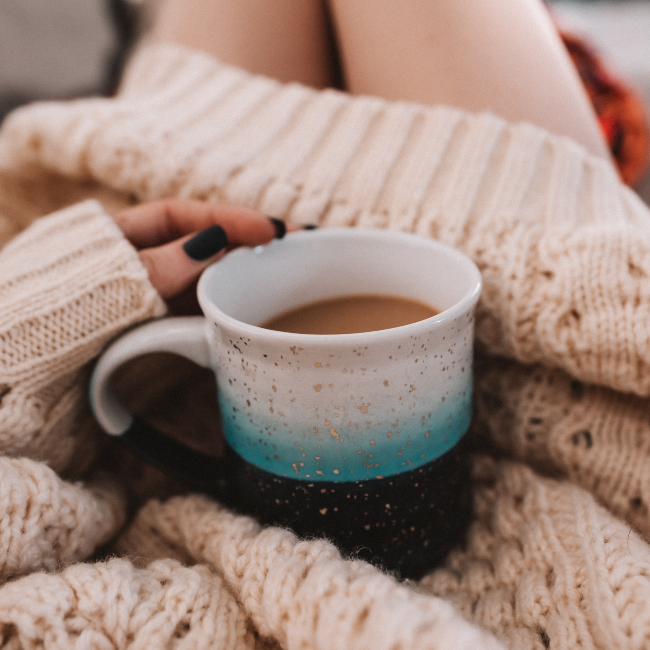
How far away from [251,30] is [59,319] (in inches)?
19.7

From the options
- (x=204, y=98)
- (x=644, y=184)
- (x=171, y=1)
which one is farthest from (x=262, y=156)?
(x=644, y=184)

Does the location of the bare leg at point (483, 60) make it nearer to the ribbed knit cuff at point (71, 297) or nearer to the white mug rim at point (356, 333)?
the white mug rim at point (356, 333)

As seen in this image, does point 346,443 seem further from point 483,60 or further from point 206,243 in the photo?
point 483,60

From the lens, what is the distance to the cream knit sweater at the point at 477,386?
0.30 metres

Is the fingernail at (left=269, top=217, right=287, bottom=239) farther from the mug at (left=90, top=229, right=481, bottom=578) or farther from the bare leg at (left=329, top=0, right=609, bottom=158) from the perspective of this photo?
the bare leg at (left=329, top=0, right=609, bottom=158)

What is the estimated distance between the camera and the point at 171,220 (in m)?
0.50

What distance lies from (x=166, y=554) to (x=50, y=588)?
0.43 feet

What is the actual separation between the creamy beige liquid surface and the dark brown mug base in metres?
0.12

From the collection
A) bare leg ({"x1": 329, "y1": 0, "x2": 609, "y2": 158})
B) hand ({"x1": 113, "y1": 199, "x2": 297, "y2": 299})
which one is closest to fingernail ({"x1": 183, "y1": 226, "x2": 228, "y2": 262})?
hand ({"x1": 113, "y1": 199, "x2": 297, "y2": 299})

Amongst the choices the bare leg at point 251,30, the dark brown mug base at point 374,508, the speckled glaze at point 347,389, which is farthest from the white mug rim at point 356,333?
the bare leg at point 251,30

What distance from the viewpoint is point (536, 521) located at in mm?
407

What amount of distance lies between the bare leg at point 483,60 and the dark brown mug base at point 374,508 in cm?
39

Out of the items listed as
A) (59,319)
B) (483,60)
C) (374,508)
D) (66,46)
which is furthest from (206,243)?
(66,46)

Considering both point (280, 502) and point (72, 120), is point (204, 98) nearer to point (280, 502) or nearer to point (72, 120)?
point (72, 120)
